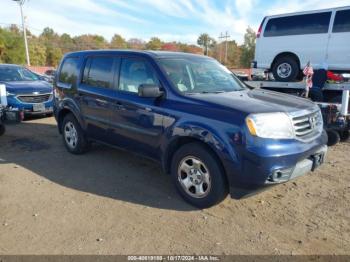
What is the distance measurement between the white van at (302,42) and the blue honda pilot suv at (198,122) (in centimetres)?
470

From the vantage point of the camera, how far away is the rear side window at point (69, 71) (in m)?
5.89

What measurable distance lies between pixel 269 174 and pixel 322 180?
189cm

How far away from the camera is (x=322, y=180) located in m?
4.84

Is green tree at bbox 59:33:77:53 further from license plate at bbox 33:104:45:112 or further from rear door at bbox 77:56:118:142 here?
rear door at bbox 77:56:118:142

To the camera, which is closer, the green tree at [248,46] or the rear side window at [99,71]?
Result: the rear side window at [99,71]

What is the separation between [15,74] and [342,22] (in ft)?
31.3

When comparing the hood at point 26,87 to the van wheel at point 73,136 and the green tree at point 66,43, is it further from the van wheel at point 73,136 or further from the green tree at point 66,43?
the green tree at point 66,43

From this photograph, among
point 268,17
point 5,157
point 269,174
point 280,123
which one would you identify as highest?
point 268,17

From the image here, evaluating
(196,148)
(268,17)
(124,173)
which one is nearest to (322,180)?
(196,148)

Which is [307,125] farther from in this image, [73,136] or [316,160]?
[73,136]

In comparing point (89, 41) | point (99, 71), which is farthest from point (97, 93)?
point (89, 41)

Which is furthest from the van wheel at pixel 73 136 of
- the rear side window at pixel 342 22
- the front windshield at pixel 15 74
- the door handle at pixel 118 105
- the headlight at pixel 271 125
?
the rear side window at pixel 342 22

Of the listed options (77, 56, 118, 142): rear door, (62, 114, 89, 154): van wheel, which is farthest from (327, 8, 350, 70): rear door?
(62, 114, 89, 154): van wheel

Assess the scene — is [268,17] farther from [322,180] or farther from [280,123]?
[280,123]
